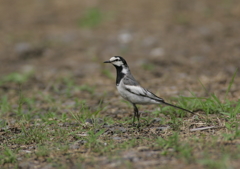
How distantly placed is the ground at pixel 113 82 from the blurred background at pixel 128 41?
0.10 ft

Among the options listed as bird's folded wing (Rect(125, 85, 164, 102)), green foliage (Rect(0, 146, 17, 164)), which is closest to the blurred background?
bird's folded wing (Rect(125, 85, 164, 102))

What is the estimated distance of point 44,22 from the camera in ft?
39.5

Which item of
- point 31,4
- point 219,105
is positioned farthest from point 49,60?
point 219,105

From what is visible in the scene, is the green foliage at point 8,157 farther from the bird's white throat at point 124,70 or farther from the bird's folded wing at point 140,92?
the bird's white throat at point 124,70

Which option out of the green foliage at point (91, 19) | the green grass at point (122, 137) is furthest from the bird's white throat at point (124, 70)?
the green foliage at point (91, 19)

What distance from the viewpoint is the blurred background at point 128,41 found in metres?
7.77

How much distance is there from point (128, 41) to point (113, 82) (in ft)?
9.45

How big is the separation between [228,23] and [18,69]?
615 cm

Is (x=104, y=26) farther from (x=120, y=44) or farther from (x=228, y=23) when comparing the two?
(x=228, y=23)

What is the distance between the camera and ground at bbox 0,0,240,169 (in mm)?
3596

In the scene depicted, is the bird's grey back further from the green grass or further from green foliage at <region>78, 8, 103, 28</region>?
green foliage at <region>78, 8, 103, 28</region>

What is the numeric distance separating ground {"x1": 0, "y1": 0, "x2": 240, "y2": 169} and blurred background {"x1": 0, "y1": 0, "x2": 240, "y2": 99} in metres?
0.03

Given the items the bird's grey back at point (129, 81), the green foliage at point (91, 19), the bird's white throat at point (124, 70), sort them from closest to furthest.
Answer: the bird's grey back at point (129, 81) → the bird's white throat at point (124, 70) → the green foliage at point (91, 19)

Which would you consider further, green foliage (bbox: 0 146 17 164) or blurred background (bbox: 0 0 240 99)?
blurred background (bbox: 0 0 240 99)
